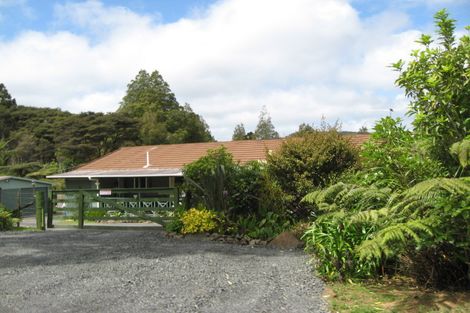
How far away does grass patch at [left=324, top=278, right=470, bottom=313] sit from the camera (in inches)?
166

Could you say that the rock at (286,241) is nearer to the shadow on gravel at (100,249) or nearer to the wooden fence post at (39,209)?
the shadow on gravel at (100,249)

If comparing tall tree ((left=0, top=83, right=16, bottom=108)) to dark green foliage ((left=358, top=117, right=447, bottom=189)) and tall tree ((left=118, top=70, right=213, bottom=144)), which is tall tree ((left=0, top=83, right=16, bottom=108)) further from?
dark green foliage ((left=358, top=117, right=447, bottom=189))

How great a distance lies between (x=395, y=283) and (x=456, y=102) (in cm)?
205

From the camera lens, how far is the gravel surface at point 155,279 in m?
4.46

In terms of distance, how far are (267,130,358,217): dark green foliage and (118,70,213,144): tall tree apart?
3261 cm

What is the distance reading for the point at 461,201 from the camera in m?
4.02

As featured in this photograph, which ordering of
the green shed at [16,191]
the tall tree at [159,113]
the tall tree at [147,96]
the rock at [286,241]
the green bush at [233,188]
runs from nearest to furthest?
the rock at [286,241] < the green bush at [233,188] < the green shed at [16,191] < the tall tree at [159,113] < the tall tree at [147,96]

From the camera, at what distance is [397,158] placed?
552 centimetres

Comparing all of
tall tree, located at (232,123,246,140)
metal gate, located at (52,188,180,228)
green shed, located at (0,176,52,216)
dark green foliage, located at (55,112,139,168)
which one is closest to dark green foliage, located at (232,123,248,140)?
tall tree, located at (232,123,246,140)

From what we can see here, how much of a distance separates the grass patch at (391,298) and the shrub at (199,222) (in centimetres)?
465

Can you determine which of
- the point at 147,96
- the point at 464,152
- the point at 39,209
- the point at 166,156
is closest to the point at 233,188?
the point at 39,209

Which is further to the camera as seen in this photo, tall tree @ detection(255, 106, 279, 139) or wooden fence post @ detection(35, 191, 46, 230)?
tall tree @ detection(255, 106, 279, 139)

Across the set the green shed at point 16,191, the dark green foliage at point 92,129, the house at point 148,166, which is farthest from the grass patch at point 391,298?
the dark green foliage at point 92,129

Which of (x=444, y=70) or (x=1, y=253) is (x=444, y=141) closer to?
(x=444, y=70)
